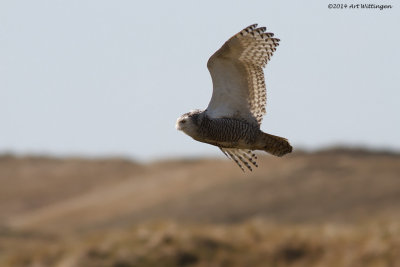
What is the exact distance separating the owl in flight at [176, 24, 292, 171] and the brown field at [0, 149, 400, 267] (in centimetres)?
1012

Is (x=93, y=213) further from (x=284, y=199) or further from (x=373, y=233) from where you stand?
(x=373, y=233)

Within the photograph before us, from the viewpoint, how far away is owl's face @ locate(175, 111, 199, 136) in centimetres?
1035

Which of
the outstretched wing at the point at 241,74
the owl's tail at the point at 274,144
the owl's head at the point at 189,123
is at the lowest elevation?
the owl's tail at the point at 274,144

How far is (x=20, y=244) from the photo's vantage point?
27.2 metres

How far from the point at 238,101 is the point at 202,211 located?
84.5 ft

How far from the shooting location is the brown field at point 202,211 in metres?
21.5

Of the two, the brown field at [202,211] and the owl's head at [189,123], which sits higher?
the brown field at [202,211]

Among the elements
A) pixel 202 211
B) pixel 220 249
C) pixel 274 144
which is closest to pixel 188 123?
pixel 274 144

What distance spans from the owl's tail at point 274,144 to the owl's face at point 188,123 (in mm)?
830

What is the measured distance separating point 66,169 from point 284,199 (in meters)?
15.4

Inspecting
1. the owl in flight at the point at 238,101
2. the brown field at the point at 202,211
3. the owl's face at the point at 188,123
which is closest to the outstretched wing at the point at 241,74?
the owl in flight at the point at 238,101

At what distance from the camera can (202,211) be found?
36.3 meters

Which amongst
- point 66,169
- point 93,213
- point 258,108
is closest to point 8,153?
point 66,169

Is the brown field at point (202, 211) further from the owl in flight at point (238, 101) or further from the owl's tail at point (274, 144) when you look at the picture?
the owl in flight at point (238, 101)
